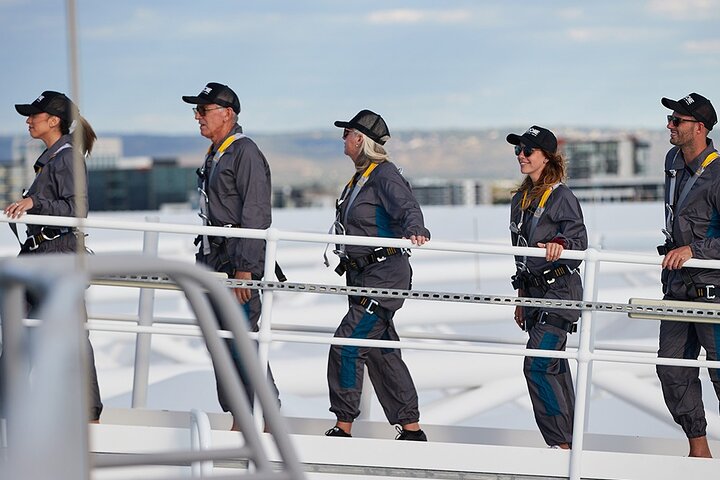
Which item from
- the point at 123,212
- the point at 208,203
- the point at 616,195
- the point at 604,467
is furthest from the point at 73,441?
the point at 616,195

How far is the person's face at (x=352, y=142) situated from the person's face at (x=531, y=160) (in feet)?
2.11

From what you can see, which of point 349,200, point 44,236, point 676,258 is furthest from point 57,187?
point 676,258

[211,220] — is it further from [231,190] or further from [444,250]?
[444,250]

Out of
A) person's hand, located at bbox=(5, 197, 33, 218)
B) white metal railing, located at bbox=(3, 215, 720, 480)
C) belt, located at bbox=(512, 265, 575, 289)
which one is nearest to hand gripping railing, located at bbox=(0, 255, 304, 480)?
white metal railing, located at bbox=(3, 215, 720, 480)

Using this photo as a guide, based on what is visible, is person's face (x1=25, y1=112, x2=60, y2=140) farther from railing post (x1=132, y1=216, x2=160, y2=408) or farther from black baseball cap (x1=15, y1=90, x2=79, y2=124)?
railing post (x1=132, y1=216, x2=160, y2=408)

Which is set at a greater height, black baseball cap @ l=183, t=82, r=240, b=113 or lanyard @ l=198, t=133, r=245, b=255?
black baseball cap @ l=183, t=82, r=240, b=113

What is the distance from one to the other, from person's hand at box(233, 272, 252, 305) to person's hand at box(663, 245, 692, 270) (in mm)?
1606

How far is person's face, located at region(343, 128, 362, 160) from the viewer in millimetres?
5184

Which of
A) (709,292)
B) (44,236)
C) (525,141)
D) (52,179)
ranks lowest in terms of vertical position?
(709,292)

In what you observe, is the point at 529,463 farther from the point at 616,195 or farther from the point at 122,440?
the point at 616,195

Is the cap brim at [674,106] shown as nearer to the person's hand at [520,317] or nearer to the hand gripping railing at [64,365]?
the person's hand at [520,317]

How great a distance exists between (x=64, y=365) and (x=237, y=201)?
158 inches

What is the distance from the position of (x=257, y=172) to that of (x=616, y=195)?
31.6 m

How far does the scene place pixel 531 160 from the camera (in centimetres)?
503
